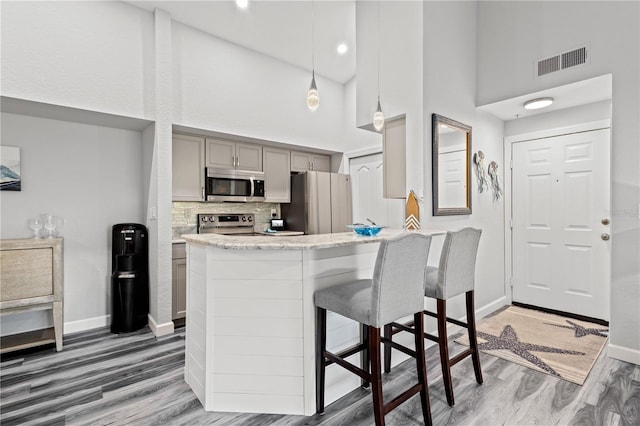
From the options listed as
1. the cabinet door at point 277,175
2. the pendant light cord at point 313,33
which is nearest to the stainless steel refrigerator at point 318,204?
the cabinet door at point 277,175

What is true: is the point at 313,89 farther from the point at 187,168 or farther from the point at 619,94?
the point at 619,94

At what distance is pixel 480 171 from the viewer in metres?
3.61

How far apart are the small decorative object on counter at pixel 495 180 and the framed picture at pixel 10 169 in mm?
4900

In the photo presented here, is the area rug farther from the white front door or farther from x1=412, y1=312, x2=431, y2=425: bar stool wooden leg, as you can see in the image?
x1=412, y1=312, x2=431, y2=425: bar stool wooden leg

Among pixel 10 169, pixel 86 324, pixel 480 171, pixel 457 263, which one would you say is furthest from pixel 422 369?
pixel 10 169

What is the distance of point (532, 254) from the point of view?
394 cm

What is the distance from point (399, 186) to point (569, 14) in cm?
216

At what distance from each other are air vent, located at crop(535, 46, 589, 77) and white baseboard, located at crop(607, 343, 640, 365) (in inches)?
97.0

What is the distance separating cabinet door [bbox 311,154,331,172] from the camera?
5.00 metres

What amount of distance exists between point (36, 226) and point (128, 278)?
3.13 feet

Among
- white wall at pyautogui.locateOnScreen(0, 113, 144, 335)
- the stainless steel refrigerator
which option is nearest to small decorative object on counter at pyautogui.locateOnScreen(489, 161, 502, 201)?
the stainless steel refrigerator

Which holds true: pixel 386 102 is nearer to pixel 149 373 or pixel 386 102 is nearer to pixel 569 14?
pixel 569 14

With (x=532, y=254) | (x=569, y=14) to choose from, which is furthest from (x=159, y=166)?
(x=532, y=254)

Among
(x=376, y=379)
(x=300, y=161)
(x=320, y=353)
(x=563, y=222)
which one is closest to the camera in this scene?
(x=376, y=379)
